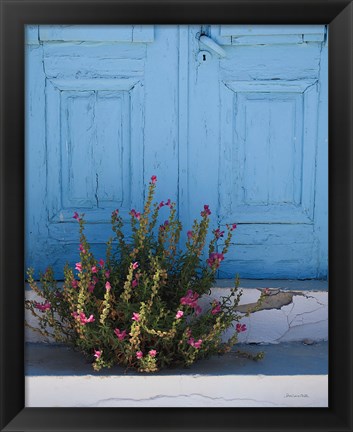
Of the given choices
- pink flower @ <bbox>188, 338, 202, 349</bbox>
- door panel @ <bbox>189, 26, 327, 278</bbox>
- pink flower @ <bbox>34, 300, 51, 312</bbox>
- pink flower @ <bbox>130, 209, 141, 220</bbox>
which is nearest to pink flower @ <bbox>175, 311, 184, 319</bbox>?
pink flower @ <bbox>188, 338, 202, 349</bbox>

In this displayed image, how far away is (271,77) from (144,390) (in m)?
1.85

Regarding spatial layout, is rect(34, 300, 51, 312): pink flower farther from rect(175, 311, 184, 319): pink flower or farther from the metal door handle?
the metal door handle

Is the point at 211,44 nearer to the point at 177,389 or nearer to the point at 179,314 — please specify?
the point at 179,314

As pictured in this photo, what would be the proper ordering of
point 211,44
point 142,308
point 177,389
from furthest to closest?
point 211,44 → point 177,389 → point 142,308

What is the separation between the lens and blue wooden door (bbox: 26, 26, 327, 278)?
4191 mm

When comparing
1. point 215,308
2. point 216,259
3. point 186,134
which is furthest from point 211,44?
point 215,308

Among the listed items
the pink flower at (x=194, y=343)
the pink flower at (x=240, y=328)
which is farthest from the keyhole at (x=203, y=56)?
the pink flower at (x=194, y=343)

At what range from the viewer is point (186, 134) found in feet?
13.8

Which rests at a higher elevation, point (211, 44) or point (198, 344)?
point (211, 44)

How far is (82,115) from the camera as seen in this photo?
4.21m

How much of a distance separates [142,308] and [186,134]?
1209 millimetres
